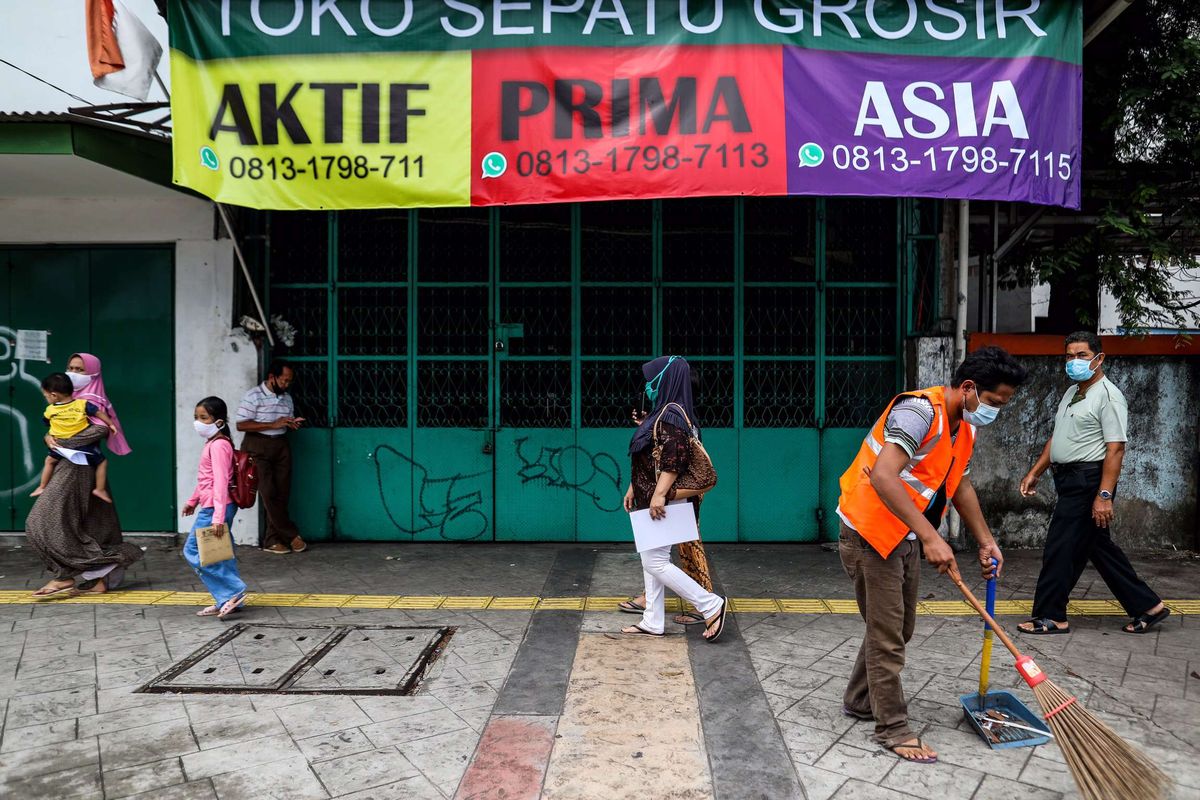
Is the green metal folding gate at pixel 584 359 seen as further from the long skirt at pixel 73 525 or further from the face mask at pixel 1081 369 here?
the face mask at pixel 1081 369

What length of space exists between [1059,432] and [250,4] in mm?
6237

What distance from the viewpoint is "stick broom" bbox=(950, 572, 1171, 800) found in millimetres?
2980

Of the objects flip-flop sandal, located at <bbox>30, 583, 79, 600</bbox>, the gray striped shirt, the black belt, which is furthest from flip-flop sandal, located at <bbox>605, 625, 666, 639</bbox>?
flip-flop sandal, located at <bbox>30, 583, 79, 600</bbox>

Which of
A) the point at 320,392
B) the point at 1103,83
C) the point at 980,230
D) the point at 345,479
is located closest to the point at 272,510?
the point at 345,479

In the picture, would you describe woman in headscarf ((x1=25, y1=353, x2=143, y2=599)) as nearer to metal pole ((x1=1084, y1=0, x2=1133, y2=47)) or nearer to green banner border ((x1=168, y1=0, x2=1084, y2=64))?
green banner border ((x1=168, y1=0, x2=1084, y2=64))

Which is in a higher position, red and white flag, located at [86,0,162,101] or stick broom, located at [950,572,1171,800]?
red and white flag, located at [86,0,162,101]

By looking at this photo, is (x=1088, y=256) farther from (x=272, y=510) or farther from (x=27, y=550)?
(x=27, y=550)

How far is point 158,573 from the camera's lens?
267 inches

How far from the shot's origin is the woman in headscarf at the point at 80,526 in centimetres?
597

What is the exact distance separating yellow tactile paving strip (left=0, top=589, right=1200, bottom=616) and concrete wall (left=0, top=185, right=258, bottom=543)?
1696mm

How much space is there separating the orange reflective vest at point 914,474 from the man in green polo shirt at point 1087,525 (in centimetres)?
200

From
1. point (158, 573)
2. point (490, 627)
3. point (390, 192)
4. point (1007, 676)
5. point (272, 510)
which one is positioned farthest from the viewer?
point (272, 510)

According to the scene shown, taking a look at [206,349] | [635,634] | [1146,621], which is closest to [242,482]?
[206,349]

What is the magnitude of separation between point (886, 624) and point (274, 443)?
5.50 meters
